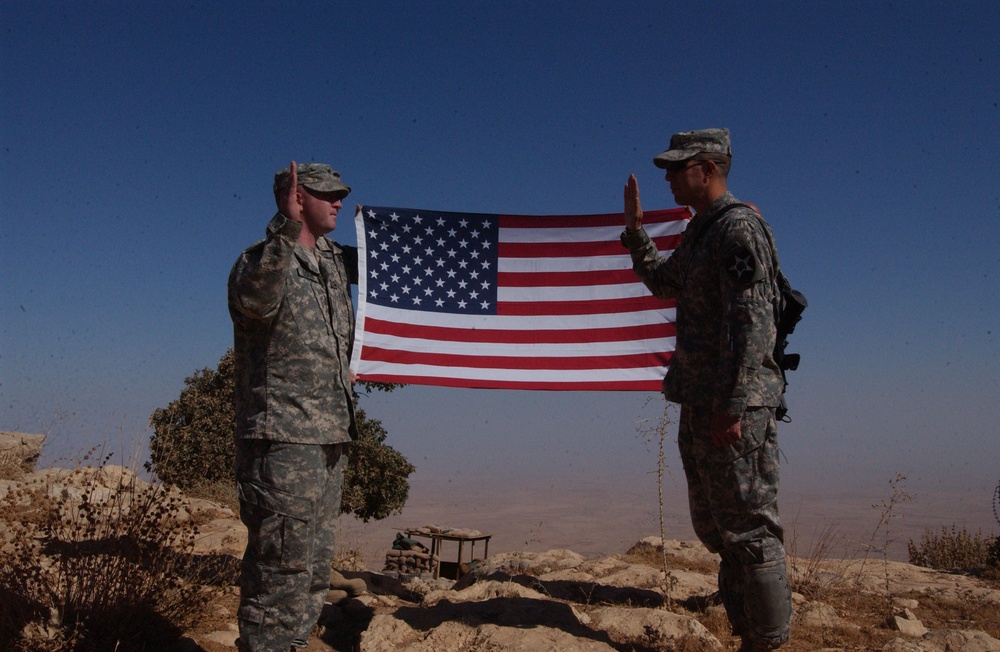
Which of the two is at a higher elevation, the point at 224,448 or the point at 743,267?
the point at 743,267

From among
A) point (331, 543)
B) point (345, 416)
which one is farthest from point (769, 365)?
point (331, 543)

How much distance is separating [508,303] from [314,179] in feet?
8.59

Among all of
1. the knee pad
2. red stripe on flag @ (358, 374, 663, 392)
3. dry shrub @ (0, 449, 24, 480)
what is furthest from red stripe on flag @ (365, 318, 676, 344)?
dry shrub @ (0, 449, 24, 480)

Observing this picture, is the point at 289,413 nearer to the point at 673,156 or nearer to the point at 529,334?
the point at 673,156

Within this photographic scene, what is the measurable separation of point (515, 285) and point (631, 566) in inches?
93.1

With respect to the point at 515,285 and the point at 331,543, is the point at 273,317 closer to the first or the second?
the point at 331,543

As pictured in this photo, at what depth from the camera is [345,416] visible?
353 cm

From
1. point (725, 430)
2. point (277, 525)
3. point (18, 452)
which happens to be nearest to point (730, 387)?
point (725, 430)

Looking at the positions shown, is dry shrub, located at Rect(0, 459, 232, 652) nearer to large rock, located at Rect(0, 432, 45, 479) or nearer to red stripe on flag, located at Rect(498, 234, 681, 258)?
red stripe on flag, located at Rect(498, 234, 681, 258)

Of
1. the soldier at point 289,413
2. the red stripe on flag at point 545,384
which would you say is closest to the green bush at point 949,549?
the red stripe on flag at point 545,384

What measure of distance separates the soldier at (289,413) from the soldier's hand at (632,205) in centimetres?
155

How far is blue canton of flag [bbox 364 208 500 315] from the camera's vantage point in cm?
575

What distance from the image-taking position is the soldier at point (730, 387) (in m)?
3.25

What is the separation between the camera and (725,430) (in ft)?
10.8
